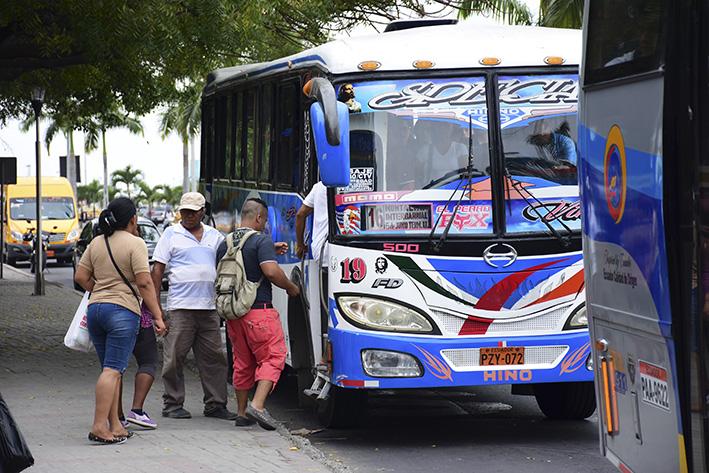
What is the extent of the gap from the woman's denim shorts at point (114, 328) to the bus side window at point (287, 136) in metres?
2.04

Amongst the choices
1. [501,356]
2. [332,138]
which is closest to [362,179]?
[332,138]

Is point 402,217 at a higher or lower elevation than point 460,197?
lower

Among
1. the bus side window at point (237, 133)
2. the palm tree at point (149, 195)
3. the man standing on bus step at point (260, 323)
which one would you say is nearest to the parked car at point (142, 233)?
the bus side window at point (237, 133)

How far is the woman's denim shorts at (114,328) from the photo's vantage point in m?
9.65

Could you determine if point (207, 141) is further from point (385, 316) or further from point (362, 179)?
point (385, 316)

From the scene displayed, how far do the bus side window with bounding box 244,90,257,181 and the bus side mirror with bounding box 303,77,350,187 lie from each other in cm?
345

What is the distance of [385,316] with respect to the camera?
385 inches

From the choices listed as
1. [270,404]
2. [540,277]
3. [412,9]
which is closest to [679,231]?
[540,277]

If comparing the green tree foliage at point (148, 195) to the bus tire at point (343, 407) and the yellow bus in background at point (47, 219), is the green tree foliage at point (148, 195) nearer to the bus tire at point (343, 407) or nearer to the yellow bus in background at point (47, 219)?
the yellow bus in background at point (47, 219)

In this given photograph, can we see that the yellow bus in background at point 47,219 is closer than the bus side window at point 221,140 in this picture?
No

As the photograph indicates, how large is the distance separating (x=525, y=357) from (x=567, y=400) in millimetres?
1654

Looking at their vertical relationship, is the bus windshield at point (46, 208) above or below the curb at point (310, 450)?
above

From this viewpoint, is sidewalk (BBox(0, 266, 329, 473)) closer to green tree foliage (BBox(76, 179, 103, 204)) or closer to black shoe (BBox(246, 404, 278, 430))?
black shoe (BBox(246, 404, 278, 430))

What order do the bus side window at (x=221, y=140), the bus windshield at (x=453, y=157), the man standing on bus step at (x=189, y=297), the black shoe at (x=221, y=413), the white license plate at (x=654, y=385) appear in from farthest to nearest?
the bus side window at (x=221, y=140) < the black shoe at (x=221, y=413) < the man standing on bus step at (x=189, y=297) < the bus windshield at (x=453, y=157) < the white license plate at (x=654, y=385)
